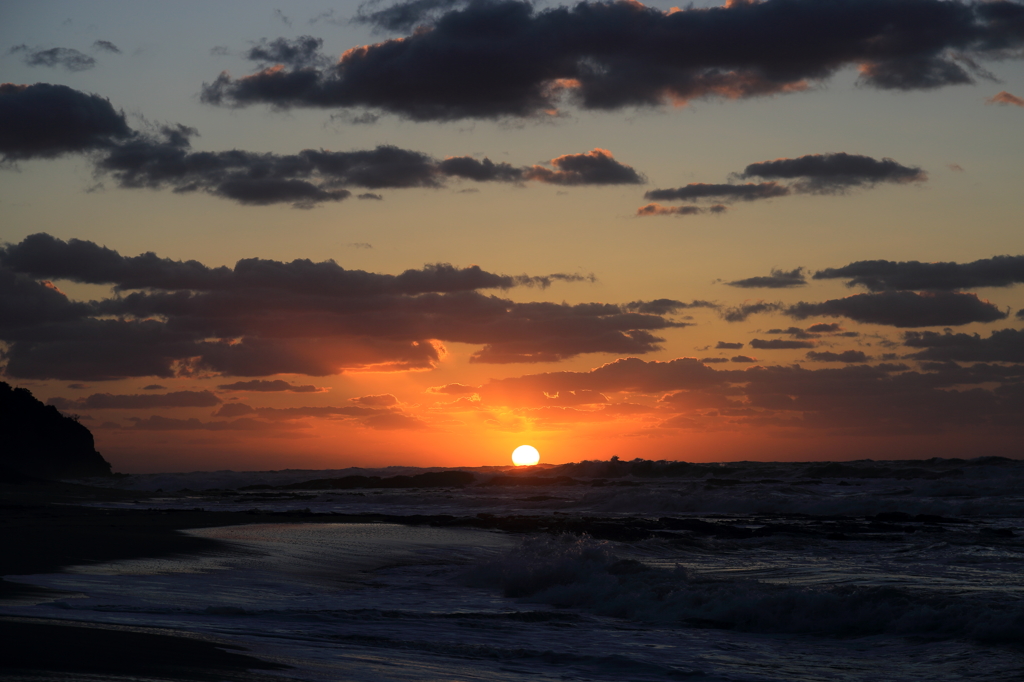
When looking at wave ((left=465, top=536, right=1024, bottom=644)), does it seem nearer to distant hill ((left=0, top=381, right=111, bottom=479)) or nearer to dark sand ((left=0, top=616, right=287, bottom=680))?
dark sand ((left=0, top=616, right=287, bottom=680))

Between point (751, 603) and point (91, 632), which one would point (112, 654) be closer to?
point (91, 632)

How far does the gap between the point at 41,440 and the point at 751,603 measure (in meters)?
70.2

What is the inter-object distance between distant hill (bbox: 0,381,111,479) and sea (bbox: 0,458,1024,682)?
51475mm

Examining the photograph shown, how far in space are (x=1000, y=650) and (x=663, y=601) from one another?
4099 millimetres

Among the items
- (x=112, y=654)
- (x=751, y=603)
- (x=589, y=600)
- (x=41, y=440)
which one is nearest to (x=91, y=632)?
(x=112, y=654)

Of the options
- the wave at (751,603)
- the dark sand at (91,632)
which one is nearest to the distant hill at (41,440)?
the dark sand at (91,632)

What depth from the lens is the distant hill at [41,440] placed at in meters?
64.8

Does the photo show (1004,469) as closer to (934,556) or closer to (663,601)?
(934,556)

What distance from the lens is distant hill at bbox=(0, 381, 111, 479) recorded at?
6481cm

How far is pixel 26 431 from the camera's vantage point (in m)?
67.2

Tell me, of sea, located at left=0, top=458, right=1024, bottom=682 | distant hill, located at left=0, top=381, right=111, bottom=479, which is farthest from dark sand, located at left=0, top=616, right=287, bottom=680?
distant hill, located at left=0, top=381, right=111, bottom=479

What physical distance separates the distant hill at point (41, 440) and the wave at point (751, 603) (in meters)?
60.1

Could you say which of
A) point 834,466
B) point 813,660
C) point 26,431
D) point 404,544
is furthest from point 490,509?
point 26,431

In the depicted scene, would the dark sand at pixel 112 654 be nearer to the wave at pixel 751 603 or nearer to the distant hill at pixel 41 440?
the wave at pixel 751 603
